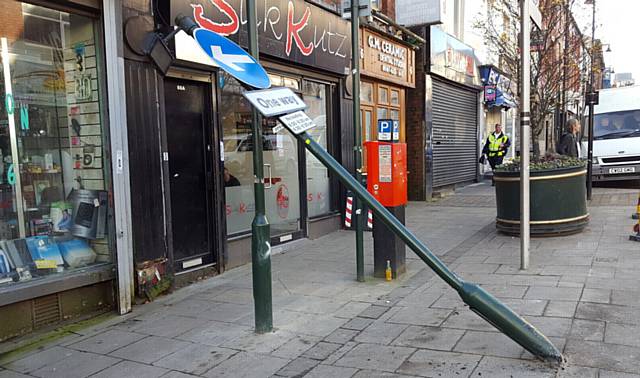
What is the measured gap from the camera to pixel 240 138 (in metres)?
7.41

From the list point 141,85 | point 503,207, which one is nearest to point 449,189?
point 503,207

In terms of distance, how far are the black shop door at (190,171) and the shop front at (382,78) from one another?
4.07 metres

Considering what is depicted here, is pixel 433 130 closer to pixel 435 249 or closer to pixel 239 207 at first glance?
pixel 435 249

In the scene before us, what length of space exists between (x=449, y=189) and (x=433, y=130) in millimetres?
2091

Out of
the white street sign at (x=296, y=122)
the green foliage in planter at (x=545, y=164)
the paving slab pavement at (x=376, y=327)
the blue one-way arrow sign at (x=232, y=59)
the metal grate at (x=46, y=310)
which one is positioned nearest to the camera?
the paving slab pavement at (x=376, y=327)

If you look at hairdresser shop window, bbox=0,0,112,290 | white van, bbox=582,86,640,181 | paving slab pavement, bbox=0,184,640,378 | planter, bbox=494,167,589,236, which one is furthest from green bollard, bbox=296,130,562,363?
white van, bbox=582,86,640,181

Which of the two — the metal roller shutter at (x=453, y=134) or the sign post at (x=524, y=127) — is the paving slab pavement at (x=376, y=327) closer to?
the sign post at (x=524, y=127)

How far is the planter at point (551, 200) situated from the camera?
7.46 meters

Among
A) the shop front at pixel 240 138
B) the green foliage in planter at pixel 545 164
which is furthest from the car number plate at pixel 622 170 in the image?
the shop front at pixel 240 138

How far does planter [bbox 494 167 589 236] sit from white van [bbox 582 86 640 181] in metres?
7.02

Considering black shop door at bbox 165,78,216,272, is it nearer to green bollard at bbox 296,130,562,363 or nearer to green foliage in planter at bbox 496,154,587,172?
green bollard at bbox 296,130,562,363

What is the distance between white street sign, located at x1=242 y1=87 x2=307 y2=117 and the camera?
386 centimetres

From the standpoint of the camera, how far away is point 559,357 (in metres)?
3.48

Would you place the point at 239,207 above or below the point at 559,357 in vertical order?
above
